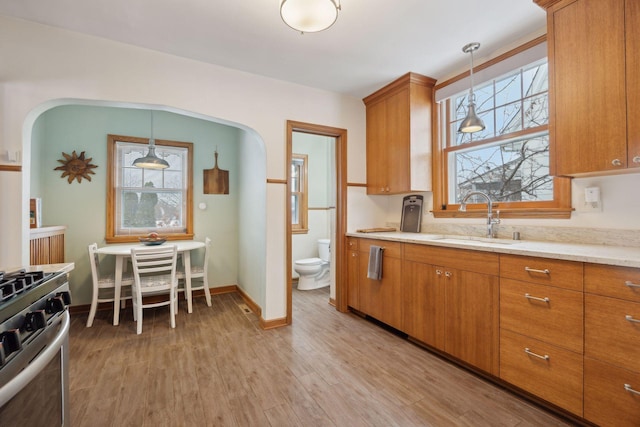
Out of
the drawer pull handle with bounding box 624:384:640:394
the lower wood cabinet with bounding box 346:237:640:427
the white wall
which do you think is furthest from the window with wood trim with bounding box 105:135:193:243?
the drawer pull handle with bounding box 624:384:640:394

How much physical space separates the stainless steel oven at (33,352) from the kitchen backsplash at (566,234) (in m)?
2.91

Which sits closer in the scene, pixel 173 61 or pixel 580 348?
pixel 580 348

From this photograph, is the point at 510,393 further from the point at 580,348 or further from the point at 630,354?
the point at 630,354

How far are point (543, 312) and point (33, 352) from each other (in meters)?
2.37

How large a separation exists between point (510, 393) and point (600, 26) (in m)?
2.30

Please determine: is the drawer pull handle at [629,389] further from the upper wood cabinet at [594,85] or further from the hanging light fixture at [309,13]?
the hanging light fixture at [309,13]

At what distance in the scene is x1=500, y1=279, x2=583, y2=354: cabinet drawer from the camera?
149 centimetres

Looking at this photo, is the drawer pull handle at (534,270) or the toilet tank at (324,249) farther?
the toilet tank at (324,249)

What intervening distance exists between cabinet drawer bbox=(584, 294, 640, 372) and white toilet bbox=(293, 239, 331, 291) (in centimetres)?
307

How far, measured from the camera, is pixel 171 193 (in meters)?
3.85

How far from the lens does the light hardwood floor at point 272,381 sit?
1.61 m

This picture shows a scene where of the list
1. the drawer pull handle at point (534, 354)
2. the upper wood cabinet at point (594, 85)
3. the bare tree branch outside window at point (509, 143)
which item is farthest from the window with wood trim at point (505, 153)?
the drawer pull handle at point (534, 354)

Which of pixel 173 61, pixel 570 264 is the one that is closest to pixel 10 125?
pixel 173 61

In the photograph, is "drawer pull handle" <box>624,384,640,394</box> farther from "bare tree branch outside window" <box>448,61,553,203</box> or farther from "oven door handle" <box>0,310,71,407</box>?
"oven door handle" <box>0,310,71,407</box>
